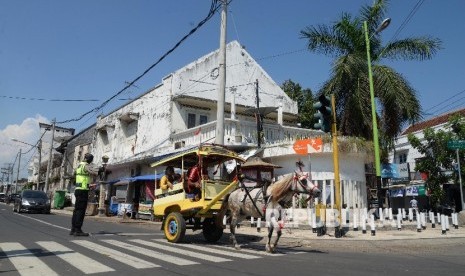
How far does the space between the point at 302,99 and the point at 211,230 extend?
77.9 ft

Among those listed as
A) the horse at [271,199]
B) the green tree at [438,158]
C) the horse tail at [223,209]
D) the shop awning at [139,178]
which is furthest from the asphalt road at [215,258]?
the green tree at [438,158]

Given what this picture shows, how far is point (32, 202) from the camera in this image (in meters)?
26.8

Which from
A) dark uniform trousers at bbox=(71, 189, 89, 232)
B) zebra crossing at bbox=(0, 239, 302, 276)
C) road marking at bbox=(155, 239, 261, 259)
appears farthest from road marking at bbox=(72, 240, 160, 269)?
road marking at bbox=(155, 239, 261, 259)

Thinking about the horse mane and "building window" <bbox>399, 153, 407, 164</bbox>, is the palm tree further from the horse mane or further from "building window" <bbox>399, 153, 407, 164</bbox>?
"building window" <bbox>399, 153, 407, 164</bbox>

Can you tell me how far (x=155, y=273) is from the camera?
6.36 metres

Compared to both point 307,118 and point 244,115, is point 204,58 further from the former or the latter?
point 307,118

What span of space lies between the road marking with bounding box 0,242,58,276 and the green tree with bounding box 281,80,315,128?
24.1m

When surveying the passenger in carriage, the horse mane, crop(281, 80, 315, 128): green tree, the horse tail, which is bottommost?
the horse tail

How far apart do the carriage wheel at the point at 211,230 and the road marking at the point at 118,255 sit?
305 centimetres

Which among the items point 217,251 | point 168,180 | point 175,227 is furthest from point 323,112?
point 175,227

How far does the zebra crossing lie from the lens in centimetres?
679

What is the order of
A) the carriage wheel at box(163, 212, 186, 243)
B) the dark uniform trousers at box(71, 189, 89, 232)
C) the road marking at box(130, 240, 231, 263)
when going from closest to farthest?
the road marking at box(130, 240, 231, 263) → the carriage wheel at box(163, 212, 186, 243) → the dark uniform trousers at box(71, 189, 89, 232)

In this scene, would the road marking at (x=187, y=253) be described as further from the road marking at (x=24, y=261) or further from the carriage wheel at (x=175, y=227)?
the road marking at (x=24, y=261)

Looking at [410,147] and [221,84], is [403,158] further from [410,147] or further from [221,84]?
[221,84]
